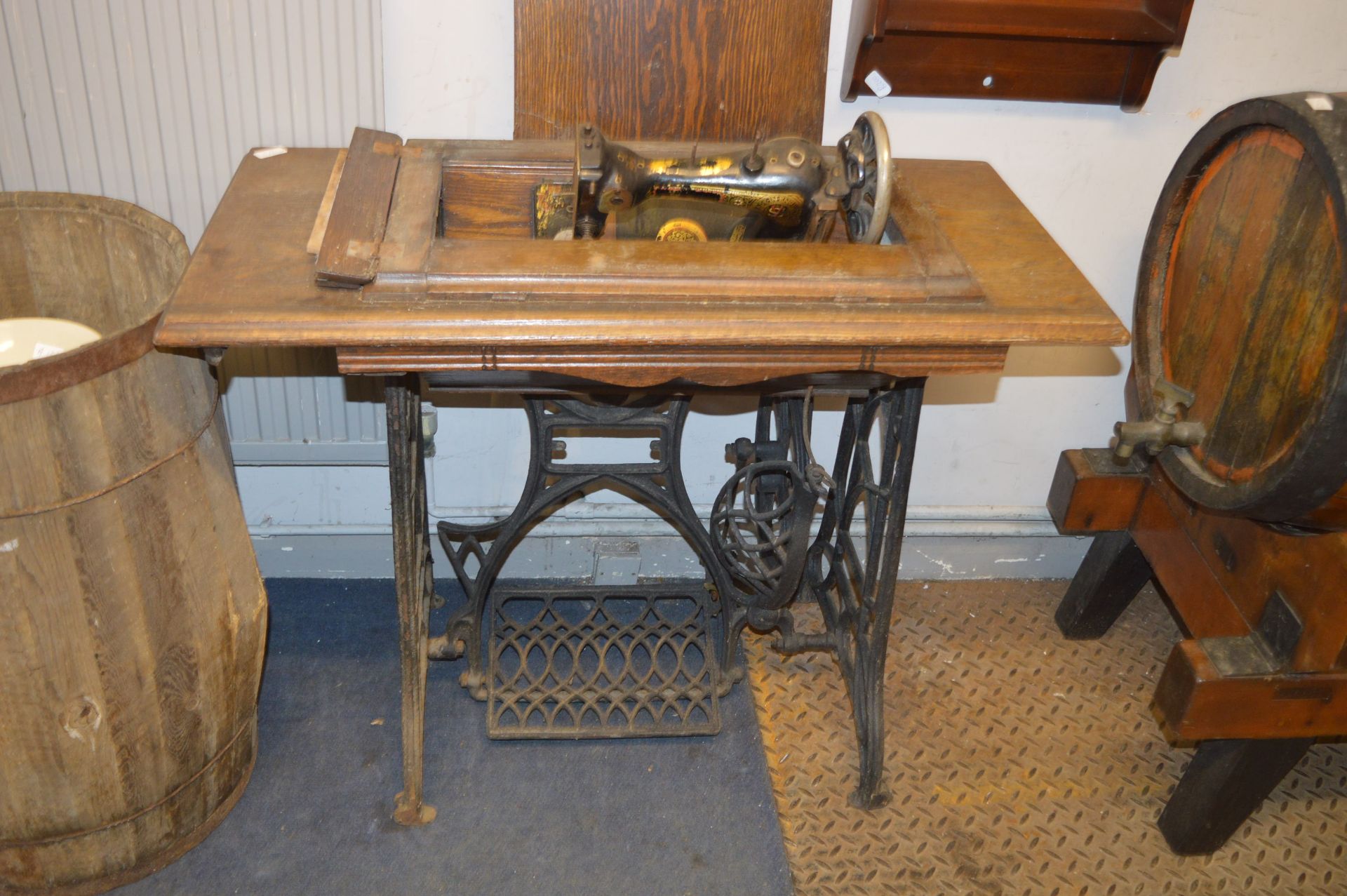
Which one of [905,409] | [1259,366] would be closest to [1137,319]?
[1259,366]

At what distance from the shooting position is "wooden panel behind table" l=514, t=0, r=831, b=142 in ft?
6.09

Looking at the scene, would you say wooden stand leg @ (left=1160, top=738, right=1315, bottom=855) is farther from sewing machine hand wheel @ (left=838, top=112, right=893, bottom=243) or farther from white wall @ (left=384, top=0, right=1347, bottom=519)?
sewing machine hand wheel @ (left=838, top=112, right=893, bottom=243)

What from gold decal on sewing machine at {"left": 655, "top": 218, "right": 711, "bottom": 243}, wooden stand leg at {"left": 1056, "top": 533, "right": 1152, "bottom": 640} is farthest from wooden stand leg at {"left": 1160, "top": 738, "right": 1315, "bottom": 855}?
gold decal on sewing machine at {"left": 655, "top": 218, "right": 711, "bottom": 243}

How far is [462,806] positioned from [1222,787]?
1.31m

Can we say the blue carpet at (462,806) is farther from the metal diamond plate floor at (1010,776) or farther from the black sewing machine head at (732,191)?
the black sewing machine head at (732,191)

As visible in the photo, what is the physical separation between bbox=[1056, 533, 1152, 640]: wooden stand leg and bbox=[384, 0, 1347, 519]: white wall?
0.97 feet

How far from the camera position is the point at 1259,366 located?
1.64m

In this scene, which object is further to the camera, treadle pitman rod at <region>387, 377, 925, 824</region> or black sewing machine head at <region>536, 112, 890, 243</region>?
treadle pitman rod at <region>387, 377, 925, 824</region>

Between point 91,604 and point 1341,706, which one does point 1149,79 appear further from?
point 91,604

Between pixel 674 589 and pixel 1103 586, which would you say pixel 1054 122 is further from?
pixel 674 589

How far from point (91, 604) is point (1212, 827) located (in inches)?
72.2

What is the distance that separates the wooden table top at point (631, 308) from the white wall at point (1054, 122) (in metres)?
0.44

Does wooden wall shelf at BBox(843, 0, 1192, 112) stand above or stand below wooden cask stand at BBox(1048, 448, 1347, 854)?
above

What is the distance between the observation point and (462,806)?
2057mm
